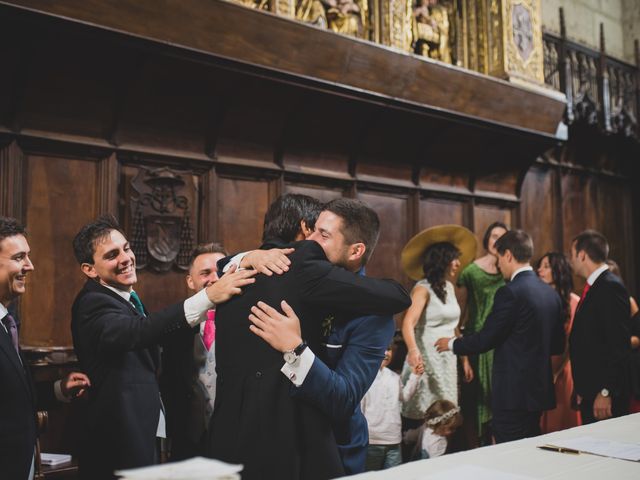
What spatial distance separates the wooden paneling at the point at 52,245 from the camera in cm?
420

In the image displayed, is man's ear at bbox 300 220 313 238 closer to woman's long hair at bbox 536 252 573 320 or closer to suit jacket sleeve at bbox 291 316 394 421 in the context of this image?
suit jacket sleeve at bbox 291 316 394 421

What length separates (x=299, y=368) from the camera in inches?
83.7

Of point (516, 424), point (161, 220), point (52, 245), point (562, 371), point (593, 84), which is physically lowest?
point (516, 424)

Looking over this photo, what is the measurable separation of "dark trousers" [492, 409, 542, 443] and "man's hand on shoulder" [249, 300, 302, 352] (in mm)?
2714

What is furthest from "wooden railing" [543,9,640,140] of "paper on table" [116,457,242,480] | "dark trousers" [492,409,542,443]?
"paper on table" [116,457,242,480]

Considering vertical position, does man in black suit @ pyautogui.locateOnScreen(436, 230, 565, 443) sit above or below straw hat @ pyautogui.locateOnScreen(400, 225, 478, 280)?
below

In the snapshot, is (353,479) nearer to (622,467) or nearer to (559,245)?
(622,467)

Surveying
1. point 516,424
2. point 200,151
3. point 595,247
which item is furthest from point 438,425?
point 200,151

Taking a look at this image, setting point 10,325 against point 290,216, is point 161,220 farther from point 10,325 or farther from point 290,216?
point 290,216

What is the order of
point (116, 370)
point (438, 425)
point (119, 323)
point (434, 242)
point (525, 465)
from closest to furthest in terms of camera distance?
point (525, 465)
point (119, 323)
point (116, 370)
point (438, 425)
point (434, 242)

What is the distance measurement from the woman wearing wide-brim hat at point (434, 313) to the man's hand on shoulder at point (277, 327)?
9.90 feet

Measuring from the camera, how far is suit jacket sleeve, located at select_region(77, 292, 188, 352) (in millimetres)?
2547

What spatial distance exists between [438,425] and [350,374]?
291 cm

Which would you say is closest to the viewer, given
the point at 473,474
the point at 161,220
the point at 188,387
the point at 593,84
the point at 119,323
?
the point at 473,474
